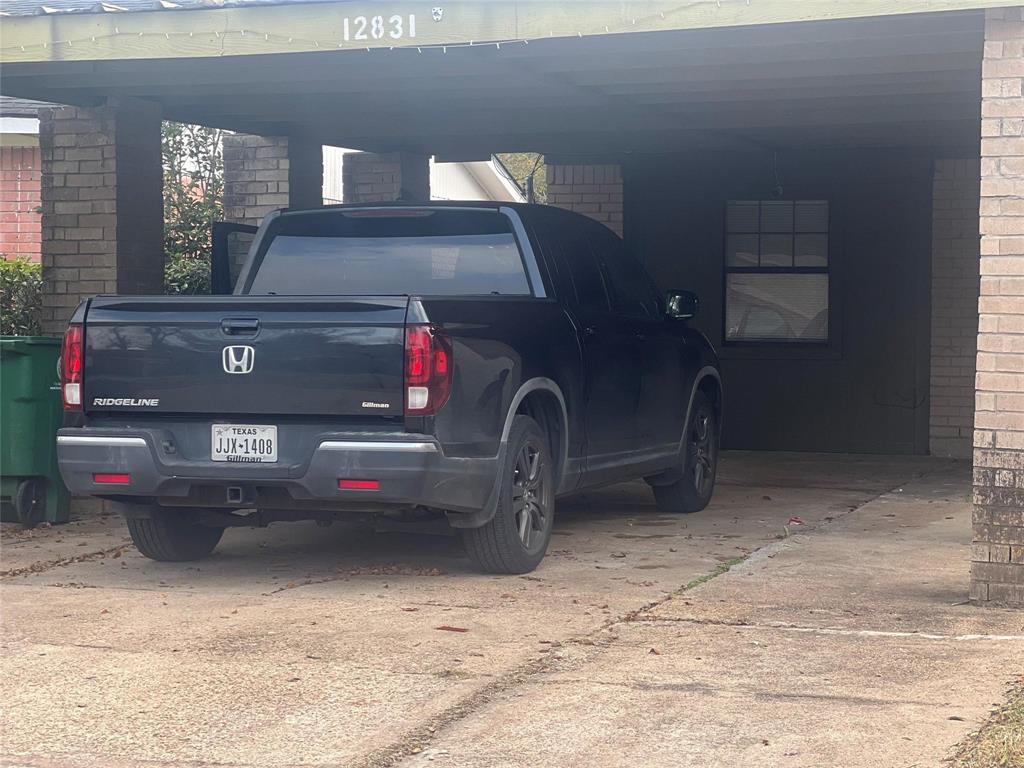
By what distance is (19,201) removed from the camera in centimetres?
2105

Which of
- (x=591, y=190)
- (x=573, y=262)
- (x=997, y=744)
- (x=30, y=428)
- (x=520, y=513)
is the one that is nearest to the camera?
(x=997, y=744)

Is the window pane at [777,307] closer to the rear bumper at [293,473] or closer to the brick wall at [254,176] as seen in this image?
the brick wall at [254,176]

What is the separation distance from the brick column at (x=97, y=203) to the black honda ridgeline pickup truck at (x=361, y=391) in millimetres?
2846

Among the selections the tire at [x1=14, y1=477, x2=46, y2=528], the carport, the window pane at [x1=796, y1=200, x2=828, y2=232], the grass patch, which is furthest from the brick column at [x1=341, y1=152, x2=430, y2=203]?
the grass patch

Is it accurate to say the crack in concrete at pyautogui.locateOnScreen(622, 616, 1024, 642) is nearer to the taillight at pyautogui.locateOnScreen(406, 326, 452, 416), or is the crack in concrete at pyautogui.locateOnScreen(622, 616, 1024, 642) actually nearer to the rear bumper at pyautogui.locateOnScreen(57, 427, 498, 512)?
the rear bumper at pyautogui.locateOnScreen(57, 427, 498, 512)

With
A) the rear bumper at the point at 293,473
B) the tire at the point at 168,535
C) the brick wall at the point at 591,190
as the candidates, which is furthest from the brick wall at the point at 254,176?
the rear bumper at the point at 293,473

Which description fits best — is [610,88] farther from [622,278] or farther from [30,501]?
[30,501]

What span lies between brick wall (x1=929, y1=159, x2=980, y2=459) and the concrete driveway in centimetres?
469

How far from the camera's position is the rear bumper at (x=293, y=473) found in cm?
705

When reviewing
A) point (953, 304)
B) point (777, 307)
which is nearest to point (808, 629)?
point (953, 304)

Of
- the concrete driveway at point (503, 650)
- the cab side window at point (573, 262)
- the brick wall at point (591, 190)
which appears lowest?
the concrete driveway at point (503, 650)

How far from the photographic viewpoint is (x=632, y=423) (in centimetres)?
920

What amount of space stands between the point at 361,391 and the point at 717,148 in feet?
25.0

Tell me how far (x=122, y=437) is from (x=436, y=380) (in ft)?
4.98
